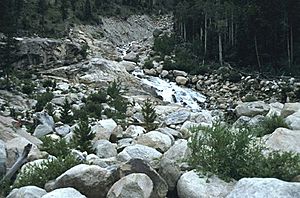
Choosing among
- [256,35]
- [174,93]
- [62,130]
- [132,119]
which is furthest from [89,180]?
[256,35]

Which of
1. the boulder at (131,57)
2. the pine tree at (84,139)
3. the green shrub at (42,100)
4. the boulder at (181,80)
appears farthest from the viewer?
the boulder at (131,57)

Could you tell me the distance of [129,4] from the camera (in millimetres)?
77750

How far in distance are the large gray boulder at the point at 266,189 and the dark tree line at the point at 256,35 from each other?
37.5 meters

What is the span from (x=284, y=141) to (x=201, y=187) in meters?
3.26

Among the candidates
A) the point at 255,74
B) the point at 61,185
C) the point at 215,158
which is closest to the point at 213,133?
the point at 215,158

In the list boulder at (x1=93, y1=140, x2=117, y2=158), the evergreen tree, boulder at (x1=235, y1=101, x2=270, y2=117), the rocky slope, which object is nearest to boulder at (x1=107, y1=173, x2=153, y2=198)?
the rocky slope

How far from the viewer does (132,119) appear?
22.8 metres

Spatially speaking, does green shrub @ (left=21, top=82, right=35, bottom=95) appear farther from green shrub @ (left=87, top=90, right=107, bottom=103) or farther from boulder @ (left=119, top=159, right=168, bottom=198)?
boulder @ (left=119, top=159, right=168, bottom=198)

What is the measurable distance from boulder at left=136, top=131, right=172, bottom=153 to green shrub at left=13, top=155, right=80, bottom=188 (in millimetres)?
3270

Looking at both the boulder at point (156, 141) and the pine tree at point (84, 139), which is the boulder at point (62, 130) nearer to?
the pine tree at point (84, 139)

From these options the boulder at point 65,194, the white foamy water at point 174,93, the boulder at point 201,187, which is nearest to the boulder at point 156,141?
the boulder at point 201,187

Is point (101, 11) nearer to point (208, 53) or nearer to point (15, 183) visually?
point (208, 53)

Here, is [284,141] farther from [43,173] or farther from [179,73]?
[179,73]

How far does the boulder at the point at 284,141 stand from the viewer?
961 cm
